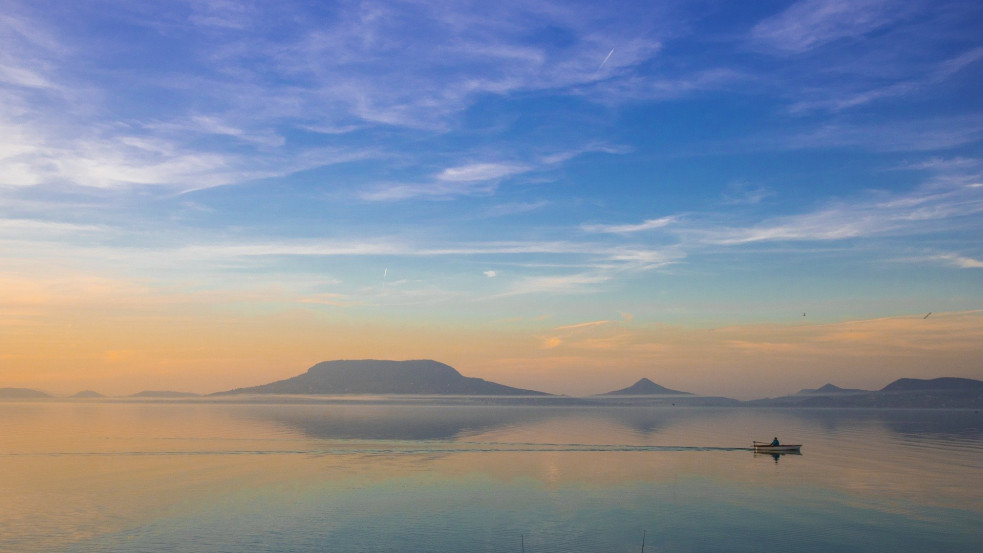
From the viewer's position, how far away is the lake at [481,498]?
49.4 m

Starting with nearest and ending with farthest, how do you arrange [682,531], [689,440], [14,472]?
[682,531] < [14,472] < [689,440]

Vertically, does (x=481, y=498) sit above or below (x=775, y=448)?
below

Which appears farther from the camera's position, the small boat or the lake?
the small boat

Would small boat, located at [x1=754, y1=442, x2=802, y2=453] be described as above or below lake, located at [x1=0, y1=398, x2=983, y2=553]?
above

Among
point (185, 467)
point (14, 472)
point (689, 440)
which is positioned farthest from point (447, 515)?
point (689, 440)

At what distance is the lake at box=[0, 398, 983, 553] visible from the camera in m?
49.4

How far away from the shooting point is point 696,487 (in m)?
73.9

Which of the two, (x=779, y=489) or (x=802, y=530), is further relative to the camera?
(x=779, y=489)

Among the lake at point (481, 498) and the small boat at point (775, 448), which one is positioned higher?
the small boat at point (775, 448)

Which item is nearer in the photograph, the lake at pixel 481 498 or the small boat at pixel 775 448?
the lake at pixel 481 498

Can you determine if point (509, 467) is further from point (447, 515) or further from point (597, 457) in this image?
point (447, 515)

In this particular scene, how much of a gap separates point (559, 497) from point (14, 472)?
66.2m

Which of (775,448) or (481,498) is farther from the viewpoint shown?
(775,448)

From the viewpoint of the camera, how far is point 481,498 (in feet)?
216
